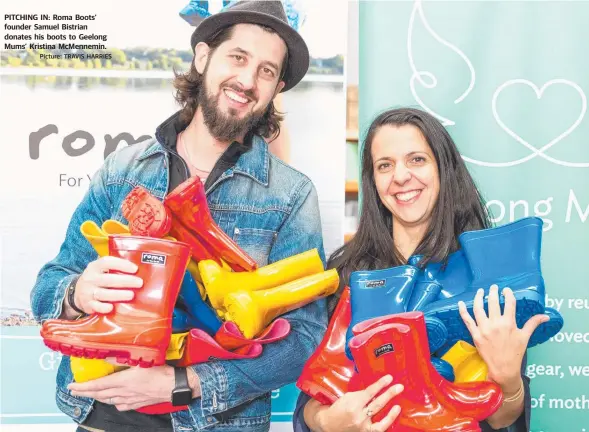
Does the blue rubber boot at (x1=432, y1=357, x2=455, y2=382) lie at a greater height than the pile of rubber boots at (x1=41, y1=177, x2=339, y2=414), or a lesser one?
lesser

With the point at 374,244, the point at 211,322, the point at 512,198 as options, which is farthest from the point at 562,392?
the point at 211,322

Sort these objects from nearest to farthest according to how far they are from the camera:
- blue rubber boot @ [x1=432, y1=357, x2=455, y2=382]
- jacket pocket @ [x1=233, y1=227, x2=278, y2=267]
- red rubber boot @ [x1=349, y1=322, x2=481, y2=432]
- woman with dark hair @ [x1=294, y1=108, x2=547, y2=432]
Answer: red rubber boot @ [x1=349, y1=322, x2=481, y2=432] < blue rubber boot @ [x1=432, y1=357, x2=455, y2=382] < woman with dark hair @ [x1=294, y1=108, x2=547, y2=432] < jacket pocket @ [x1=233, y1=227, x2=278, y2=267]

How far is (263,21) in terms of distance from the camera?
1.70m

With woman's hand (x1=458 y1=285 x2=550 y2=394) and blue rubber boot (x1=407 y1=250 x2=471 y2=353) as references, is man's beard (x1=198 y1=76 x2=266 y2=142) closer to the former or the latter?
blue rubber boot (x1=407 y1=250 x2=471 y2=353)

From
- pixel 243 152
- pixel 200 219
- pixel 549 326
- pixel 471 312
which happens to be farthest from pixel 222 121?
pixel 549 326

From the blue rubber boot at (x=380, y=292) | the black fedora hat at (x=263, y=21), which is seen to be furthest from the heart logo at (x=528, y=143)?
the blue rubber boot at (x=380, y=292)

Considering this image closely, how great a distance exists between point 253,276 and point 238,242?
0.27 meters

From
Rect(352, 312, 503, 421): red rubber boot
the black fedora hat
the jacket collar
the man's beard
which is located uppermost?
the black fedora hat

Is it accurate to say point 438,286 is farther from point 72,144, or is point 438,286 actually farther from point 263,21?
point 72,144

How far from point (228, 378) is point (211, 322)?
0.61 ft

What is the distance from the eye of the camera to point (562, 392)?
2.13m

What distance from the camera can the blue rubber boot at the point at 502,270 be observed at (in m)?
1.21

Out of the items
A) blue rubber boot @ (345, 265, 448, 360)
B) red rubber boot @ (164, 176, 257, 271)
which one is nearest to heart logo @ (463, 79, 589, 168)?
blue rubber boot @ (345, 265, 448, 360)

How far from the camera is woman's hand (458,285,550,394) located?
3.93 ft
